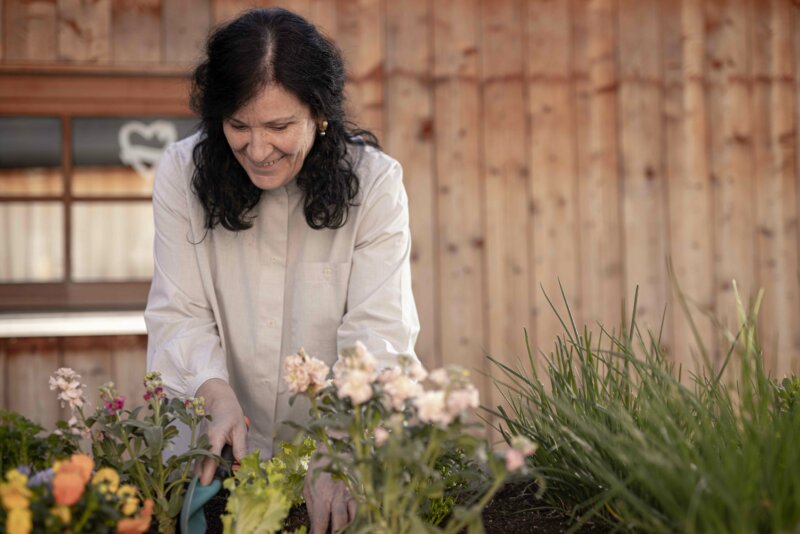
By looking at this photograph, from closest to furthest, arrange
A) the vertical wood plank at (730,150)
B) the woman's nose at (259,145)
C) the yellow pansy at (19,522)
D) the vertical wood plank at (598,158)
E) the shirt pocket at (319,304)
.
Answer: the yellow pansy at (19,522) → the woman's nose at (259,145) → the shirt pocket at (319,304) → the vertical wood plank at (598,158) → the vertical wood plank at (730,150)

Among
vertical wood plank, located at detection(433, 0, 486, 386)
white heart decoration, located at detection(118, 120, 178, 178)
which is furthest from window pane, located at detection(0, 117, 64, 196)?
vertical wood plank, located at detection(433, 0, 486, 386)

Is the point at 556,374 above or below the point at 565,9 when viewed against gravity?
below

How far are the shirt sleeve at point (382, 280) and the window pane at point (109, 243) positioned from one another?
2280 mm

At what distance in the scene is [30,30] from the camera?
3.91 m

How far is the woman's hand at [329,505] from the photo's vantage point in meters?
1.39

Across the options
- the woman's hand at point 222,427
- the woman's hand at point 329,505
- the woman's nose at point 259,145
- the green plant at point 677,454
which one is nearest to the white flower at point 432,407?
the green plant at point 677,454

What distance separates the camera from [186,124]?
412cm

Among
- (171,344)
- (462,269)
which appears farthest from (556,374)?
(462,269)

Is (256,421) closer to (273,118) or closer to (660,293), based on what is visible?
(273,118)

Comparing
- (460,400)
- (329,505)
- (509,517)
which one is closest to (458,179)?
(509,517)

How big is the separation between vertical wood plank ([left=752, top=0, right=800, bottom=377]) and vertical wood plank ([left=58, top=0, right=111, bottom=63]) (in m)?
3.07

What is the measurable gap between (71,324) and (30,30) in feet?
4.18

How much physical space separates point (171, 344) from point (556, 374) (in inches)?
31.9

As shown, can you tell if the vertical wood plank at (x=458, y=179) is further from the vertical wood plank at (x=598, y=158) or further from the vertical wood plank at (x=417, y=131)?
the vertical wood plank at (x=598, y=158)
